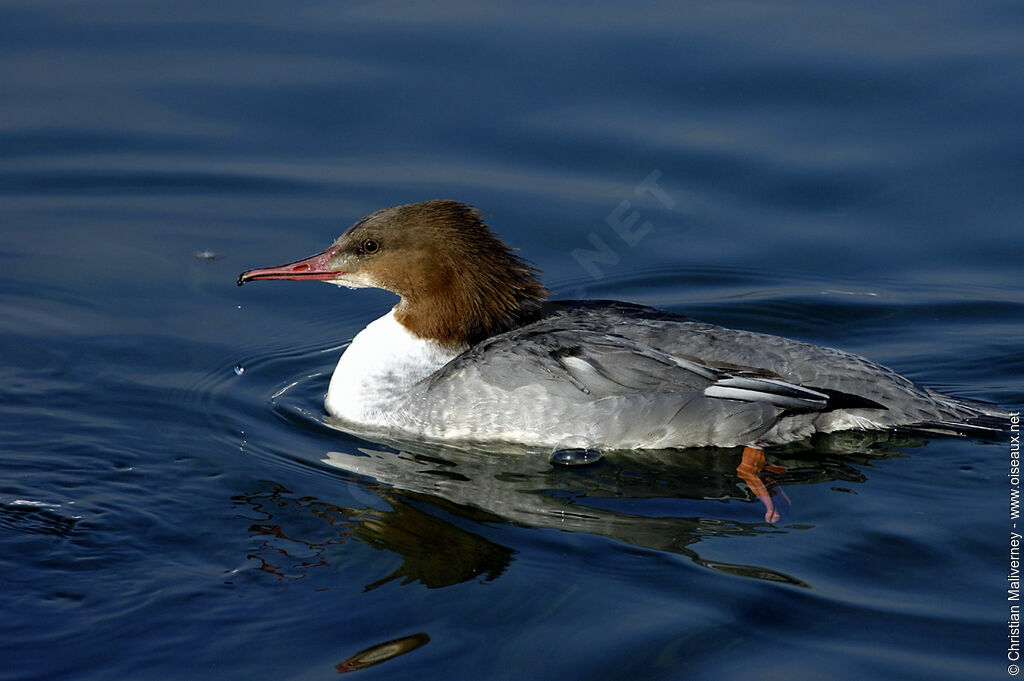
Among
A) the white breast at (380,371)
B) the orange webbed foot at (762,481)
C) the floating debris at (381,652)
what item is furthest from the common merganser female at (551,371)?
the floating debris at (381,652)

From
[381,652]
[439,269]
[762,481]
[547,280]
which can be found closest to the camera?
[381,652]

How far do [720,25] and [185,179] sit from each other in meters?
5.33

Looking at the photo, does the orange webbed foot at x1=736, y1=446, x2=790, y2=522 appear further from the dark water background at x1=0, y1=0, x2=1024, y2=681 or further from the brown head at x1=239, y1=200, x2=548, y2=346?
the brown head at x1=239, y1=200, x2=548, y2=346

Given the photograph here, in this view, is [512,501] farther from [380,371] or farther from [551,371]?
[380,371]

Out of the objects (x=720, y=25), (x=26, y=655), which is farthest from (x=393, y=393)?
(x=720, y=25)

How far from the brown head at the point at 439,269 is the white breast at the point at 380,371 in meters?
0.11

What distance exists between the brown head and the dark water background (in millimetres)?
905

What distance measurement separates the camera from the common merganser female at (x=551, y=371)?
7715mm

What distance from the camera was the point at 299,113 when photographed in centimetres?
1164

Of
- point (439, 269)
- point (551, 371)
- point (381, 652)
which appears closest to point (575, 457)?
point (551, 371)

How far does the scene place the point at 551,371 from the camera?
774 centimetres

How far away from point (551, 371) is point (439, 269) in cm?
103

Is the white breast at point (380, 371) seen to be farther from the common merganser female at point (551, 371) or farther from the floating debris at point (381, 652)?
the floating debris at point (381, 652)

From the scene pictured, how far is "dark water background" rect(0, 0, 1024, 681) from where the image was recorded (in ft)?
19.2
